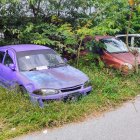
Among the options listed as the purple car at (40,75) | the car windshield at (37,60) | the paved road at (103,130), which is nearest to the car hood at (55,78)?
the purple car at (40,75)

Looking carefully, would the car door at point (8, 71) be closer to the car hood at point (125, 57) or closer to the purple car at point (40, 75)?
the purple car at point (40, 75)

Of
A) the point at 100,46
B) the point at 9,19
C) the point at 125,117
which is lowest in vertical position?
the point at 125,117

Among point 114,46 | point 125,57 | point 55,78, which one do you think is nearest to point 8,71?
point 55,78

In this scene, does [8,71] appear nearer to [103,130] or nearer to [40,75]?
[40,75]

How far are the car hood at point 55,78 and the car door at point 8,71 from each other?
1.39 feet

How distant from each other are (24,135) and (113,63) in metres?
5.47

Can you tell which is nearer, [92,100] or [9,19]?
[92,100]

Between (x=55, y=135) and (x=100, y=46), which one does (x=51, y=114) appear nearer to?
(x=55, y=135)

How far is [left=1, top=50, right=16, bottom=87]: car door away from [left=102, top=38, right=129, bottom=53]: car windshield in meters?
3.98

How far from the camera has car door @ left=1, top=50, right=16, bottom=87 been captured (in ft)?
27.3

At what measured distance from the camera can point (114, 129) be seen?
6453 millimetres

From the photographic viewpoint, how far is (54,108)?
7082mm

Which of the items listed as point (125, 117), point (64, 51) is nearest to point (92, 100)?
point (125, 117)

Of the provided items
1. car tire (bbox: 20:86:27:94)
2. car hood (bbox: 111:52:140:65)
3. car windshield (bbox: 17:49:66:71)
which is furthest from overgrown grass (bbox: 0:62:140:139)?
car hood (bbox: 111:52:140:65)
